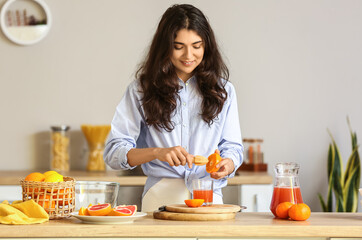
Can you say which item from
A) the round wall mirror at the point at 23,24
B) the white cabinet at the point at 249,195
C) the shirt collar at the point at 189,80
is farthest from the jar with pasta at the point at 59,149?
the shirt collar at the point at 189,80

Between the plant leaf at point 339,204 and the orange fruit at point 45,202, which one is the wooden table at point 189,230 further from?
the plant leaf at point 339,204

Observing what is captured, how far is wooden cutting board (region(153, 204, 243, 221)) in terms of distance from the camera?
1.59 metres

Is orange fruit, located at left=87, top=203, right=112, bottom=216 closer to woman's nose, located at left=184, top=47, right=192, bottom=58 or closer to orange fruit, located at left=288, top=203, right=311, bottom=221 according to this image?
orange fruit, located at left=288, top=203, right=311, bottom=221

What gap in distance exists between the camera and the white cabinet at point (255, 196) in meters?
3.09

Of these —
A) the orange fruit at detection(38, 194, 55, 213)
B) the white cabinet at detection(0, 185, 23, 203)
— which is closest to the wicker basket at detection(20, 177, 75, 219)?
the orange fruit at detection(38, 194, 55, 213)

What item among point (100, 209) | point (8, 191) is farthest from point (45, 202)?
point (8, 191)

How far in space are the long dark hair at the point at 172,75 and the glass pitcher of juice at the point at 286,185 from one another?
0.40m

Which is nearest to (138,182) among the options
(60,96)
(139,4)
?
(60,96)

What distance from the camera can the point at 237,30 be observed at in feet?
12.0

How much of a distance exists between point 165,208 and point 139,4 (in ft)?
7.35

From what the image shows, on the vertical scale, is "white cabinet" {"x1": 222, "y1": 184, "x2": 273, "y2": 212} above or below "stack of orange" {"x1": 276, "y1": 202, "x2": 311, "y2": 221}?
below

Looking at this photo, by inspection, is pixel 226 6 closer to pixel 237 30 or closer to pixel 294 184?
pixel 237 30

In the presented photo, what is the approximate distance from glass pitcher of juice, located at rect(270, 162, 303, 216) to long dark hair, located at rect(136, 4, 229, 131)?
1.31 feet

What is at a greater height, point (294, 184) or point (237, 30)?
point (237, 30)
